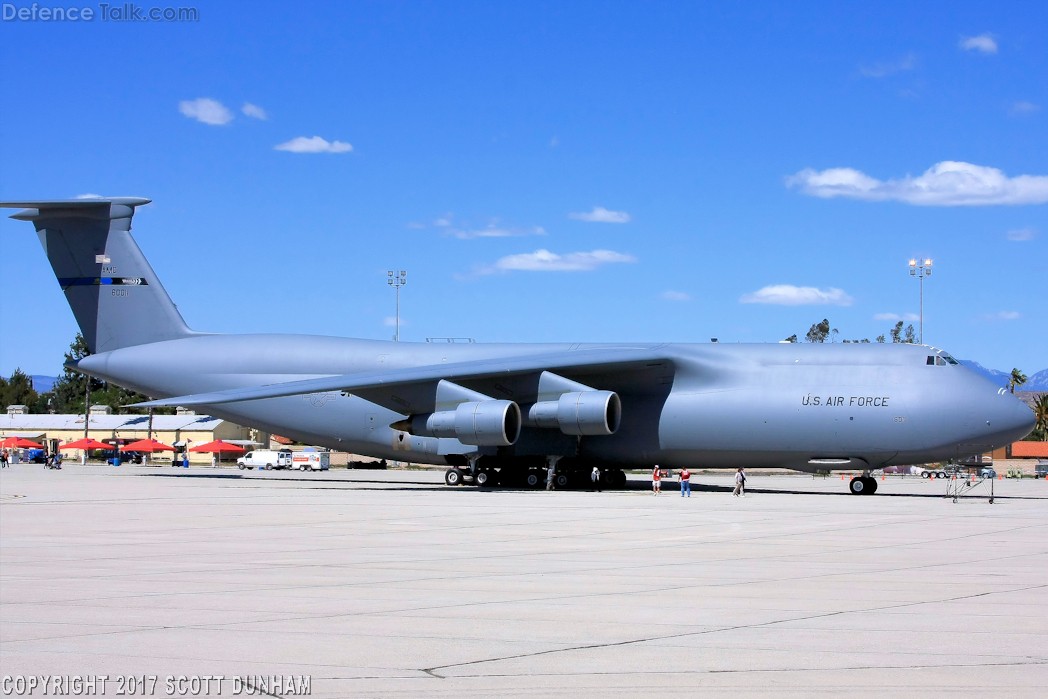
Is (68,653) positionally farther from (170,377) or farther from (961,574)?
(170,377)

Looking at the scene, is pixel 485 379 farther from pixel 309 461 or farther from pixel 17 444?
pixel 17 444

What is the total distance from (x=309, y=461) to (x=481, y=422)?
1338 inches

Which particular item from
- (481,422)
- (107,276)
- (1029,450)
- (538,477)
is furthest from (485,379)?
(1029,450)

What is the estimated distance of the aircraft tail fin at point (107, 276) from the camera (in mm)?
34875

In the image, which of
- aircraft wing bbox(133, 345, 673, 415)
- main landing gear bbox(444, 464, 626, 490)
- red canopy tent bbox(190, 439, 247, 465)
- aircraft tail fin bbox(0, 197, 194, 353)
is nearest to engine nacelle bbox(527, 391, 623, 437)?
aircraft wing bbox(133, 345, 673, 415)

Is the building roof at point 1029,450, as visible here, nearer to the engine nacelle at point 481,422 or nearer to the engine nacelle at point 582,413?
the engine nacelle at point 582,413

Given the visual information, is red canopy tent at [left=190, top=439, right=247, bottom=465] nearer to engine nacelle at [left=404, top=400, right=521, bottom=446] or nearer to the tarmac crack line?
engine nacelle at [left=404, top=400, right=521, bottom=446]

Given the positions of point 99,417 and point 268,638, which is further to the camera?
point 99,417

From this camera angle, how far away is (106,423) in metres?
83.3

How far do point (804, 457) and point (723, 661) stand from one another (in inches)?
864

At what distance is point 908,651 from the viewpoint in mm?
7398

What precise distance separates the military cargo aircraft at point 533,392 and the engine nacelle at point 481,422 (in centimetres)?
4

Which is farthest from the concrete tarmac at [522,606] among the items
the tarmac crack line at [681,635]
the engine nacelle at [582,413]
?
the engine nacelle at [582,413]

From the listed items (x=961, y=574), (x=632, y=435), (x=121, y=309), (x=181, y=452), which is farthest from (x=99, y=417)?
(x=961, y=574)
